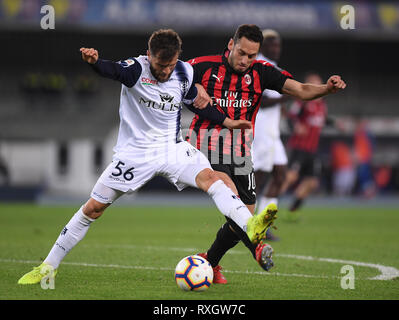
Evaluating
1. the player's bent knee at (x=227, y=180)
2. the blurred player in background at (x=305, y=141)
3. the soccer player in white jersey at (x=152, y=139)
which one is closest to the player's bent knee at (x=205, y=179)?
the soccer player in white jersey at (x=152, y=139)

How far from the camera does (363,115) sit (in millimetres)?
28609

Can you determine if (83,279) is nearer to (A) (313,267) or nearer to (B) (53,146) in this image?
(A) (313,267)

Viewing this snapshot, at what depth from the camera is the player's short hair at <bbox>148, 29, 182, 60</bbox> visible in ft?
18.1

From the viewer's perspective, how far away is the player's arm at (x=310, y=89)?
234 inches

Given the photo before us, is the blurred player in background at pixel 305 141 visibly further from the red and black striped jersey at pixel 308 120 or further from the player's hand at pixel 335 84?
the player's hand at pixel 335 84

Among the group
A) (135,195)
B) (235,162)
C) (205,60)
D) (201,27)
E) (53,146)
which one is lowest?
(135,195)

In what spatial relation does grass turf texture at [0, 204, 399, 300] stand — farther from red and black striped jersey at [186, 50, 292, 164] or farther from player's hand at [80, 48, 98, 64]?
player's hand at [80, 48, 98, 64]

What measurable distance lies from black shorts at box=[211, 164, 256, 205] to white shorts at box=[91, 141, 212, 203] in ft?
1.33

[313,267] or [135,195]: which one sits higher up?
[313,267]

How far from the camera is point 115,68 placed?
549 cm

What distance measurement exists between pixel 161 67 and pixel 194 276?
1.66 m

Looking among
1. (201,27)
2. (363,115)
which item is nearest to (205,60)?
(201,27)

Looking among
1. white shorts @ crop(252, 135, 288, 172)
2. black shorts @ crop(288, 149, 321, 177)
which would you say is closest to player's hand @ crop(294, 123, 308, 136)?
black shorts @ crop(288, 149, 321, 177)
